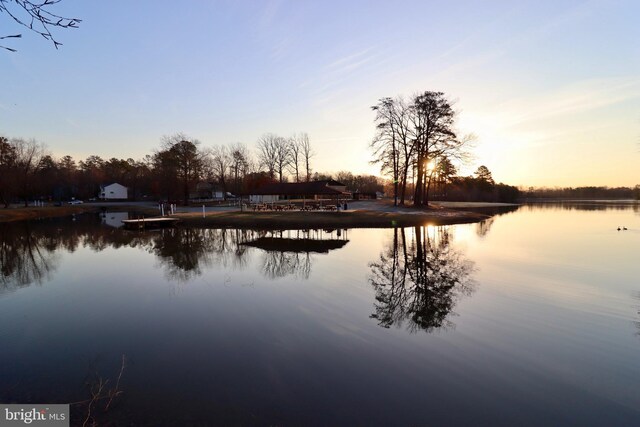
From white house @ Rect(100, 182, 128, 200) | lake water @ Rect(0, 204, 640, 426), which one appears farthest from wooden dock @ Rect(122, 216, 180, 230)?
white house @ Rect(100, 182, 128, 200)

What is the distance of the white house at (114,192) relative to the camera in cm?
9169

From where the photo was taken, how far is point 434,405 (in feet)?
17.5

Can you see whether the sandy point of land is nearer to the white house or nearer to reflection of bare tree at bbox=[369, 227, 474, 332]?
reflection of bare tree at bbox=[369, 227, 474, 332]

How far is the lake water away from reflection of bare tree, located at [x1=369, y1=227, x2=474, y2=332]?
3.4 inches

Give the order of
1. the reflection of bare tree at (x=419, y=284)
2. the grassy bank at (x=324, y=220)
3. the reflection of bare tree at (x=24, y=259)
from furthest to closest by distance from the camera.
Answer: the grassy bank at (x=324, y=220) < the reflection of bare tree at (x=24, y=259) < the reflection of bare tree at (x=419, y=284)

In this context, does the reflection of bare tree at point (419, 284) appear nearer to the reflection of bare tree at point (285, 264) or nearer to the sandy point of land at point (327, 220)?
the reflection of bare tree at point (285, 264)

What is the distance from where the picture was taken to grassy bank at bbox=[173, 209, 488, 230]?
33.0 metres

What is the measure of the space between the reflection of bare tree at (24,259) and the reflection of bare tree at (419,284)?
14.2 meters

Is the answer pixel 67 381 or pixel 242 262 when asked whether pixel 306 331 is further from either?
pixel 242 262

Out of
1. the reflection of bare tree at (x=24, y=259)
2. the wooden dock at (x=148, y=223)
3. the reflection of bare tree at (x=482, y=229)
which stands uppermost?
the wooden dock at (x=148, y=223)

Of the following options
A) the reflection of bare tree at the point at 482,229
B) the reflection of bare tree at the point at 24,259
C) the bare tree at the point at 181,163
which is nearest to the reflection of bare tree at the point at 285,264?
the reflection of bare tree at the point at 24,259

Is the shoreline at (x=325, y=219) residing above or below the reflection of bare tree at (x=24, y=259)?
above

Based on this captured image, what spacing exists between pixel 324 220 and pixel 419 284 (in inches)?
863

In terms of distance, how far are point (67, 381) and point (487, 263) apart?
16.2 meters
